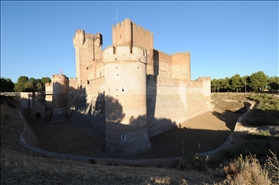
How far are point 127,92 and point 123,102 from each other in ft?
2.52

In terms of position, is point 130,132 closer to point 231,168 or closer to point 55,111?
point 231,168

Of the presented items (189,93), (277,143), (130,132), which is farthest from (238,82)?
(130,132)

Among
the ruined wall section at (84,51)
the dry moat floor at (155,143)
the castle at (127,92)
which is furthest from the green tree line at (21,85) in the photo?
the dry moat floor at (155,143)

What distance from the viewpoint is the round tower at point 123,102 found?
38.7ft

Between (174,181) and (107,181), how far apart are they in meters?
1.97

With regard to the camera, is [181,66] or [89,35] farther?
[181,66]

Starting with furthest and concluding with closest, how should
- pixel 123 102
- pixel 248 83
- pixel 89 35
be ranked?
pixel 248 83 < pixel 89 35 < pixel 123 102

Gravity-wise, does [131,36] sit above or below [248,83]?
above

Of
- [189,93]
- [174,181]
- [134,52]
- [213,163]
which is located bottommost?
[213,163]

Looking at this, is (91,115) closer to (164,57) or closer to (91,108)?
(91,108)

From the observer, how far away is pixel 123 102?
11.9m

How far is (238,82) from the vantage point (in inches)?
1871

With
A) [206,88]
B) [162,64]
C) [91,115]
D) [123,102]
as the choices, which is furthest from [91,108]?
[206,88]

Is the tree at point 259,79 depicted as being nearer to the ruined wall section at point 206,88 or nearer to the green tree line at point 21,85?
the ruined wall section at point 206,88
